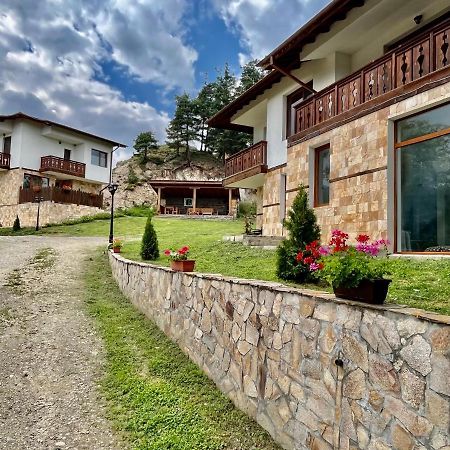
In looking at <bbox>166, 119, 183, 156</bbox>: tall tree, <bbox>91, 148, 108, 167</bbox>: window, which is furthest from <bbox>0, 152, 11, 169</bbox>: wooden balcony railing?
<bbox>166, 119, 183, 156</bbox>: tall tree

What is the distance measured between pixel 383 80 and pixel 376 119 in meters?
0.88

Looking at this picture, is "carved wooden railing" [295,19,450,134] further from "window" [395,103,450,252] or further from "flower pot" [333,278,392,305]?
"flower pot" [333,278,392,305]

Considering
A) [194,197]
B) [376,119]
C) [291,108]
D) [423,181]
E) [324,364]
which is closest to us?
[324,364]

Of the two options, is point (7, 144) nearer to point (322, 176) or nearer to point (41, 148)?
point (41, 148)

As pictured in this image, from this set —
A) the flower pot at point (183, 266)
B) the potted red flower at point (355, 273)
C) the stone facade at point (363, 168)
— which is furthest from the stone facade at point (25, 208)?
the potted red flower at point (355, 273)

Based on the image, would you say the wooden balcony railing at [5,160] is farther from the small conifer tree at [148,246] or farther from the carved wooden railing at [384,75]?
the carved wooden railing at [384,75]

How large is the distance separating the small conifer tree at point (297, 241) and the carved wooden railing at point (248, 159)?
799 cm

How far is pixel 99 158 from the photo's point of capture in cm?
3303

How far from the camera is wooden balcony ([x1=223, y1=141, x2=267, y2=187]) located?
14.9 meters

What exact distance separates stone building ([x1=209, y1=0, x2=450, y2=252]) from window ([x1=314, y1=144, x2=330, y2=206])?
3 cm

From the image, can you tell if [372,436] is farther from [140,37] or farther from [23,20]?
[23,20]

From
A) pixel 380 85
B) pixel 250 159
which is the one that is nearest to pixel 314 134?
pixel 380 85

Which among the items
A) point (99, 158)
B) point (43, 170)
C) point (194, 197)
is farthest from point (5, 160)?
point (194, 197)

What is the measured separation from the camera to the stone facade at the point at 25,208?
2580 centimetres
